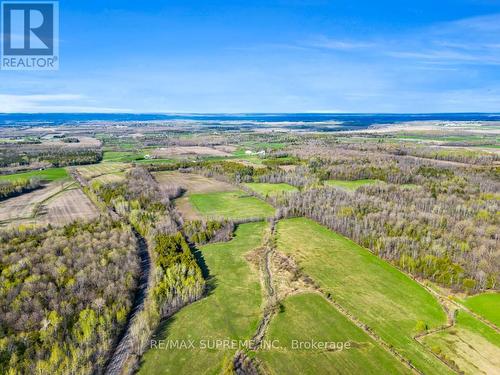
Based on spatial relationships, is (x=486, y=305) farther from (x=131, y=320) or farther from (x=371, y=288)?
(x=131, y=320)

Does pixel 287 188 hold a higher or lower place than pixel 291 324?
higher

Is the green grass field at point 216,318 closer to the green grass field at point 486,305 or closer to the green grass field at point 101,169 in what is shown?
the green grass field at point 486,305

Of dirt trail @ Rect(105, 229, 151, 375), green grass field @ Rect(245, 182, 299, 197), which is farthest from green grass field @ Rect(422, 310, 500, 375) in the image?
green grass field @ Rect(245, 182, 299, 197)

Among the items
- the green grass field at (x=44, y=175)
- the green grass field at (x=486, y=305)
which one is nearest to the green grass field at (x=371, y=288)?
the green grass field at (x=486, y=305)

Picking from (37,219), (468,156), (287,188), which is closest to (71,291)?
(37,219)

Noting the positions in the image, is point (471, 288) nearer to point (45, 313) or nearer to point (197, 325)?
point (197, 325)

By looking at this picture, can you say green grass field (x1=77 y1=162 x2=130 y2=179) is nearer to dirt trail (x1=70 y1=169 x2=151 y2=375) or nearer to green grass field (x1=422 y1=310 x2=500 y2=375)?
dirt trail (x1=70 y1=169 x2=151 y2=375)

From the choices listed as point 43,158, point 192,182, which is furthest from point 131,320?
point 43,158
